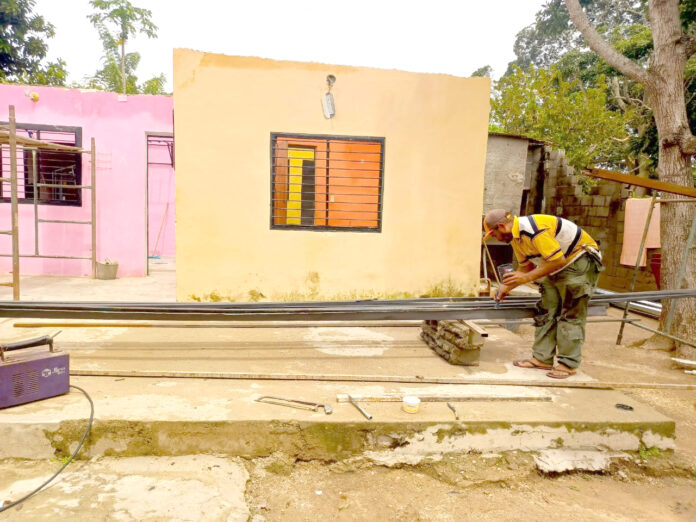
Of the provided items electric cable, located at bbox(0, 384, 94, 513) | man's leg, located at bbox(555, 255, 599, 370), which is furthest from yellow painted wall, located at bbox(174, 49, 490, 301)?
electric cable, located at bbox(0, 384, 94, 513)

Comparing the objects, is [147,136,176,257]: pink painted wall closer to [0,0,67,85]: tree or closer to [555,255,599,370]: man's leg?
[0,0,67,85]: tree

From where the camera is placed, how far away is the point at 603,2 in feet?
89.4

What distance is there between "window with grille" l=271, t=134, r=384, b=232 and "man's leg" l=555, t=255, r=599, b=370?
8.58 feet

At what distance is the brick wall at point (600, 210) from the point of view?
8727 millimetres

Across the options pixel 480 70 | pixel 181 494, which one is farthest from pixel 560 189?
pixel 480 70

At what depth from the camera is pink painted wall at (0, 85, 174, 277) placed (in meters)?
7.36

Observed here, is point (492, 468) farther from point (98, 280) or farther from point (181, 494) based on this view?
point (98, 280)

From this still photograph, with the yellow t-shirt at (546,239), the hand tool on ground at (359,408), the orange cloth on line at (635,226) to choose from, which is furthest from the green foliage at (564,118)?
the hand tool on ground at (359,408)

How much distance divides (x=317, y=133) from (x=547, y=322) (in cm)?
339

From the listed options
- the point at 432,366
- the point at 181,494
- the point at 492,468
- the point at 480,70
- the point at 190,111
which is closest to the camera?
the point at 181,494

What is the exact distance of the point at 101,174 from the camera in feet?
24.6

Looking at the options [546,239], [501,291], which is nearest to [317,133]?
[501,291]

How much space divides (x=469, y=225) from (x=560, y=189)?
17.4ft

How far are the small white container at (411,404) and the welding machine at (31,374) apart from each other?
2124 mm
